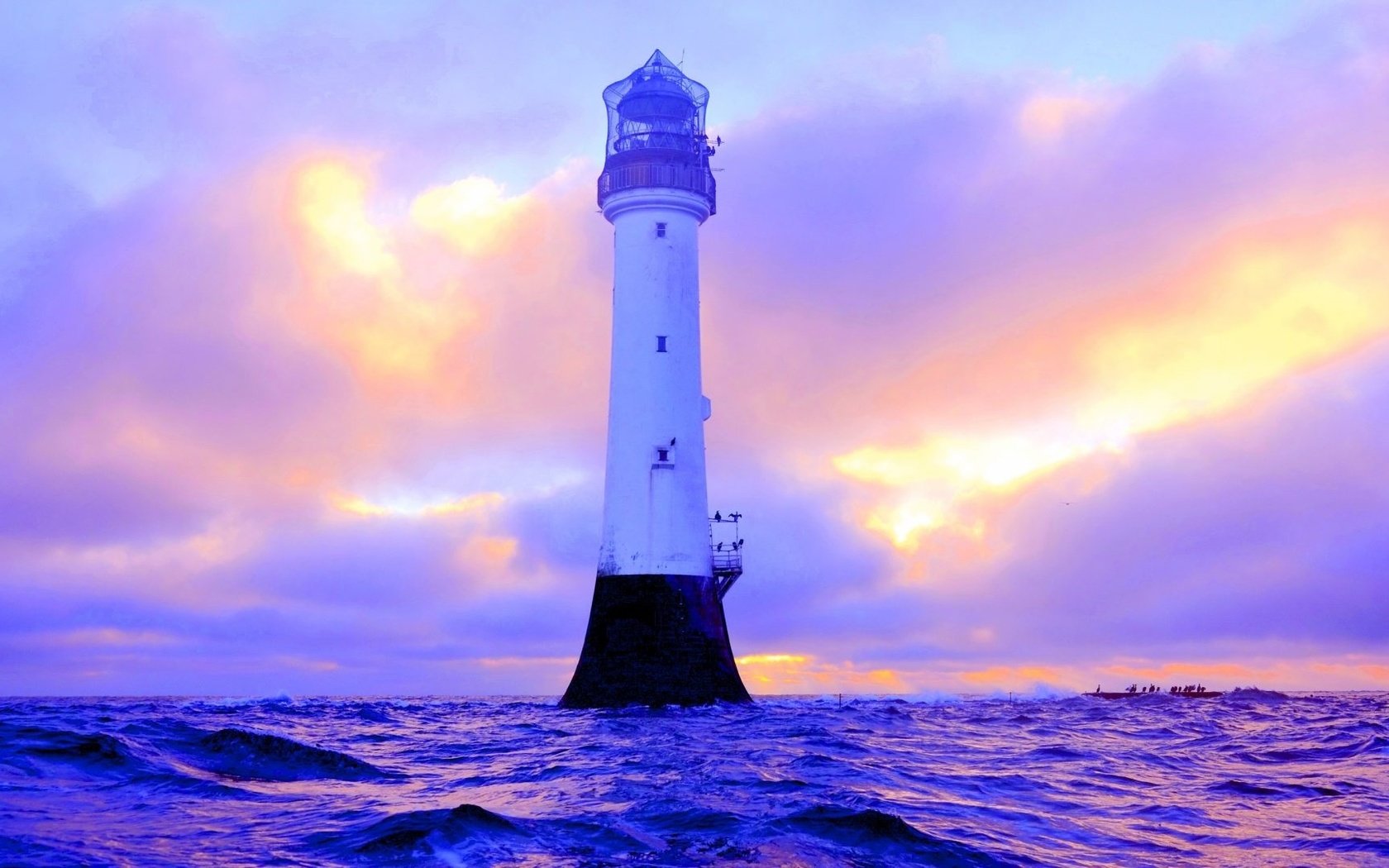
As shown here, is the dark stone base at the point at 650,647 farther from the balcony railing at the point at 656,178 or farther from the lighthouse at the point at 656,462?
the balcony railing at the point at 656,178

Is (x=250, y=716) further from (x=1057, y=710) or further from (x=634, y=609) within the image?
(x=1057, y=710)

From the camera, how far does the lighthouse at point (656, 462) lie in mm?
40969

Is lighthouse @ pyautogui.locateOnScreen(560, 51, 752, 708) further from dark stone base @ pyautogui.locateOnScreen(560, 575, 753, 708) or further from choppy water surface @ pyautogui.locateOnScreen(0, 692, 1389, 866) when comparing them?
choppy water surface @ pyautogui.locateOnScreen(0, 692, 1389, 866)

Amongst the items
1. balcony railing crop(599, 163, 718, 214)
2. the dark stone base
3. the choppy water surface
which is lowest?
the choppy water surface

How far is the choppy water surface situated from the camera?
494 inches

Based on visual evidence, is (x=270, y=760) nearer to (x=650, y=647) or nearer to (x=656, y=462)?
(x=650, y=647)

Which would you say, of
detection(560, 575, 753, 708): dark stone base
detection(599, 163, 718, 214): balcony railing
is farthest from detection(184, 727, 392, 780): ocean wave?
detection(599, 163, 718, 214): balcony railing

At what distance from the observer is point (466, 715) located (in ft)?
151

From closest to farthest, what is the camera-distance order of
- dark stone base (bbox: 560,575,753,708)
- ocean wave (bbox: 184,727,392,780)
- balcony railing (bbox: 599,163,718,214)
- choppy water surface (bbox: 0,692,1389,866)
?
choppy water surface (bbox: 0,692,1389,866) < ocean wave (bbox: 184,727,392,780) < dark stone base (bbox: 560,575,753,708) < balcony railing (bbox: 599,163,718,214)

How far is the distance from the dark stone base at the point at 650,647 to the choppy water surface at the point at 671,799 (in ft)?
33.2

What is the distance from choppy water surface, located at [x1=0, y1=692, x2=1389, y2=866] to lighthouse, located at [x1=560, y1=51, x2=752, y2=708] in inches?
415

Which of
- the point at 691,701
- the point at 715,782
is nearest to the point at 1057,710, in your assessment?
the point at 691,701

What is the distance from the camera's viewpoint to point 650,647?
4078 centimetres

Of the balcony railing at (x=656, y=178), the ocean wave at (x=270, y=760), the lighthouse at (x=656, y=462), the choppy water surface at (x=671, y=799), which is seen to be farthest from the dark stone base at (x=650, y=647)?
the ocean wave at (x=270, y=760)
